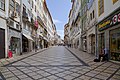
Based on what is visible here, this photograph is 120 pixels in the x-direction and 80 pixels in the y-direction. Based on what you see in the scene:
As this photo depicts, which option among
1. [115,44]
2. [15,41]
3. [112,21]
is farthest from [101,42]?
[15,41]

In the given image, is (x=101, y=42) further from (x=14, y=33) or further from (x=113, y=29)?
(x=14, y=33)

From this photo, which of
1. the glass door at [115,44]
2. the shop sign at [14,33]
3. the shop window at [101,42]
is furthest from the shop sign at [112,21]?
the shop sign at [14,33]

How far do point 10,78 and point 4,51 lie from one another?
8.14 metres

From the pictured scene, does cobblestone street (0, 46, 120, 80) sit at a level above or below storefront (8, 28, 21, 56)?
below

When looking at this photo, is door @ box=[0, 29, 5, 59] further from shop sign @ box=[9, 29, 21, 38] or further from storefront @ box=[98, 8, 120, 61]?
storefront @ box=[98, 8, 120, 61]

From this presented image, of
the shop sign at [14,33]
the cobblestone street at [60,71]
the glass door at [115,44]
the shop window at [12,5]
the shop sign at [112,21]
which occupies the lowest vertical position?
the cobblestone street at [60,71]

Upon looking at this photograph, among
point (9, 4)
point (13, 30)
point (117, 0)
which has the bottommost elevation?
point (13, 30)

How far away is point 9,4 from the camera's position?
1503 cm

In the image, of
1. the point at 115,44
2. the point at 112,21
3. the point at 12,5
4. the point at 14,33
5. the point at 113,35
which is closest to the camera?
the point at 112,21

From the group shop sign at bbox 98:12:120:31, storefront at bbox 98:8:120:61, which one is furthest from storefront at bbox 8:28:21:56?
storefront at bbox 98:8:120:61

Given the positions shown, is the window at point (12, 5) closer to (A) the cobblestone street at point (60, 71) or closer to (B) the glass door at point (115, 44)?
(A) the cobblestone street at point (60, 71)

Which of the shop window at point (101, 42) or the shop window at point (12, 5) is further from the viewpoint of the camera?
the shop window at point (12, 5)

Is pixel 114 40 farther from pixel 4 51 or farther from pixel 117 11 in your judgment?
pixel 4 51

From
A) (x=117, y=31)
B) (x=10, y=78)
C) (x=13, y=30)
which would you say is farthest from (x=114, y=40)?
(x=13, y=30)
